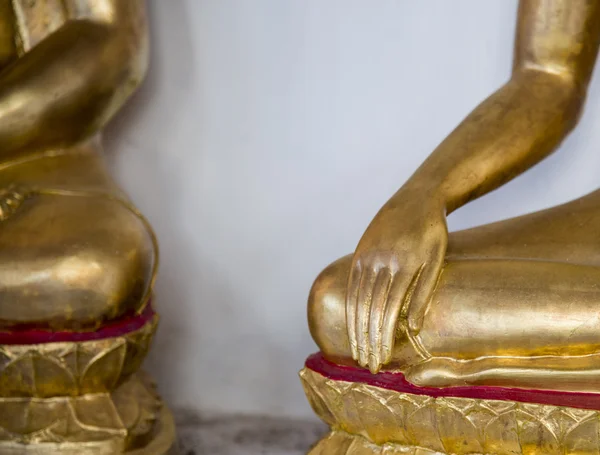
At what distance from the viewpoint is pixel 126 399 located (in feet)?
4.32

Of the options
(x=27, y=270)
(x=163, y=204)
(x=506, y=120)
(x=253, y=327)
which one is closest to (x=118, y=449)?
(x=27, y=270)

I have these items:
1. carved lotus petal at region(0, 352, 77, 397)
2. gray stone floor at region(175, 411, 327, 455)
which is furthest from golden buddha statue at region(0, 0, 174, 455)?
gray stone floor at region(175, 411, 327, 455)

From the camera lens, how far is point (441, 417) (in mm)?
1012

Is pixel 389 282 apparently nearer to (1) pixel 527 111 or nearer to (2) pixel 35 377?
(1) pixel 527 111

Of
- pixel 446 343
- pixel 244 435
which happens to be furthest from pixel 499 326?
pixel 244 435

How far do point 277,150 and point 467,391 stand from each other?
0.74 m

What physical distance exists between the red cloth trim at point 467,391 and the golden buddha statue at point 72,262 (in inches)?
13.2

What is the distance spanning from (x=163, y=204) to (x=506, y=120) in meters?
0.74

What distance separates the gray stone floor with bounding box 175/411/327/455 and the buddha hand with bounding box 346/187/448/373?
0.52 metres

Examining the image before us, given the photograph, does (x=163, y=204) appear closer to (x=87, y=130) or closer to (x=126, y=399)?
(x=87, y=130)

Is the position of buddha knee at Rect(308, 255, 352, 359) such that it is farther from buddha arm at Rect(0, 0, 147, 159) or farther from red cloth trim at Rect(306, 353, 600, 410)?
buddha arm at Rect(0, 0, 147, 159)

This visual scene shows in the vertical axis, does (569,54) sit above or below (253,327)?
above

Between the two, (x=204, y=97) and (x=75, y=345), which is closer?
(x=75, y=345)

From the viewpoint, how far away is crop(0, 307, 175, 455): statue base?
48.0 inches
